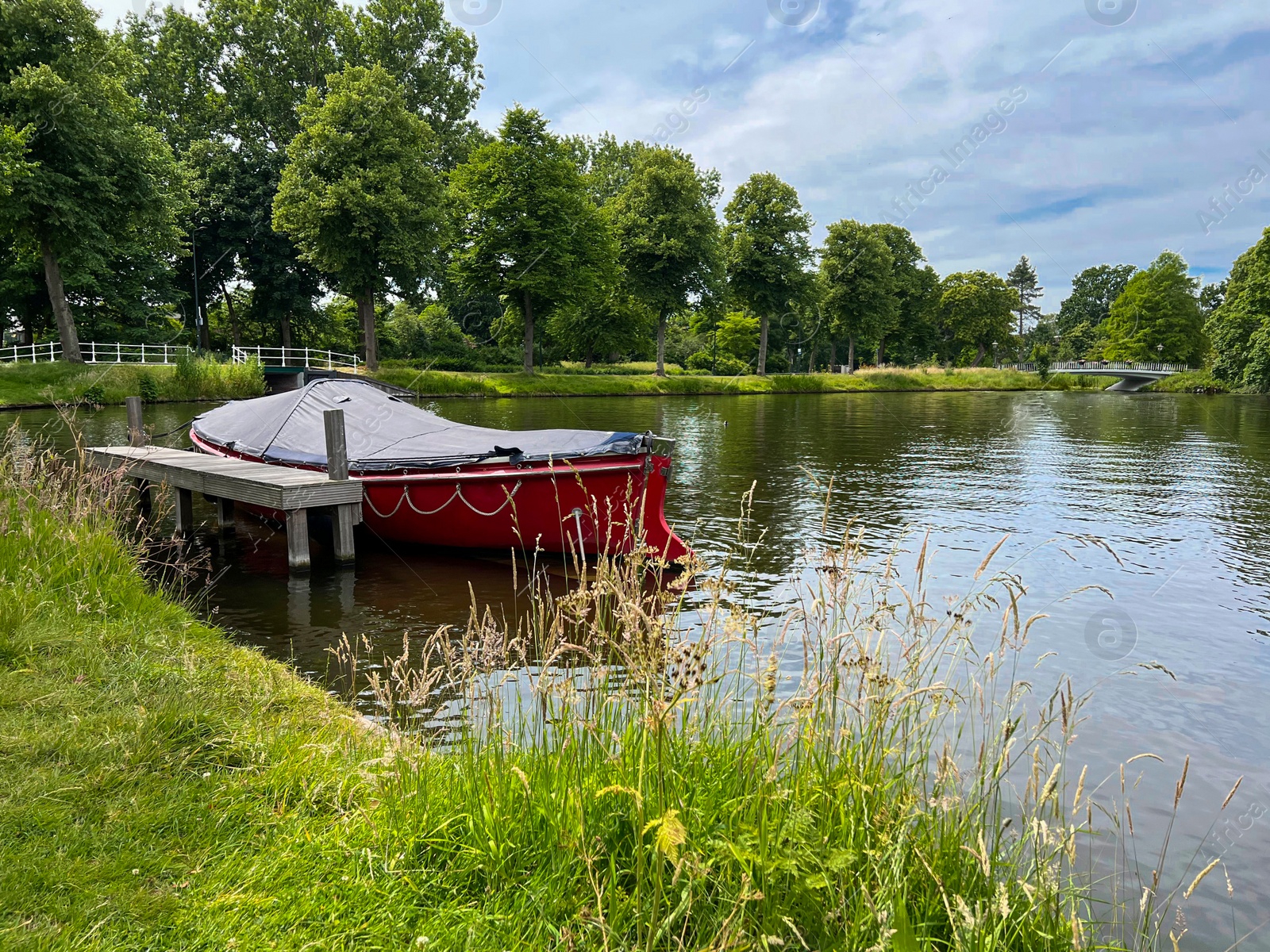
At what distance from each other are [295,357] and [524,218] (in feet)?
46.3

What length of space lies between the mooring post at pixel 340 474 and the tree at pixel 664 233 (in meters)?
41.8

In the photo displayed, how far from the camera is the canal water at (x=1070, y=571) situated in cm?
519

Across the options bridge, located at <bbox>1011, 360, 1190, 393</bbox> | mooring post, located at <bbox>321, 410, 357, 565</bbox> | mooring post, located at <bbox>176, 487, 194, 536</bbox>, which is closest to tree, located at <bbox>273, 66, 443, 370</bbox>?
mooring post, located at <bbox>176, 487, 194, 536</bbox>

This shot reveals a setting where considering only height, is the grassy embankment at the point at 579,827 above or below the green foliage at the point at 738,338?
below

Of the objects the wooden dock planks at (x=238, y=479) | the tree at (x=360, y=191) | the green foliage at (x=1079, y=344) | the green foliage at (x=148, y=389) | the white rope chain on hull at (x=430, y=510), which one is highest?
the tree at (x=360, y=191)

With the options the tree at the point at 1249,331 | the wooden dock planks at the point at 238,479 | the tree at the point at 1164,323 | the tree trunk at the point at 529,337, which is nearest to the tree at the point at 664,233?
the tree trunk at the point at 529,337

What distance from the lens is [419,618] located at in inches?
317

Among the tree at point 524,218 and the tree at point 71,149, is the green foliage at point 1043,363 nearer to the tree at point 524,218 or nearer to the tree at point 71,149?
the tree at point 524,218

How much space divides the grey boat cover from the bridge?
65548mm

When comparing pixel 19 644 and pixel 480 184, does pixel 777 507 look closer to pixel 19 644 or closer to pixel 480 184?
pixel 19 644

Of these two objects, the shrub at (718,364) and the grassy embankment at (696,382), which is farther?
the shrub at (718,364)

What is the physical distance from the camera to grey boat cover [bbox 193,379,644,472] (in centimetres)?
1027

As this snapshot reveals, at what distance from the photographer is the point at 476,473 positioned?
33.2 feet

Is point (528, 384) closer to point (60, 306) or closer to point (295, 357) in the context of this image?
point (295, 357)
